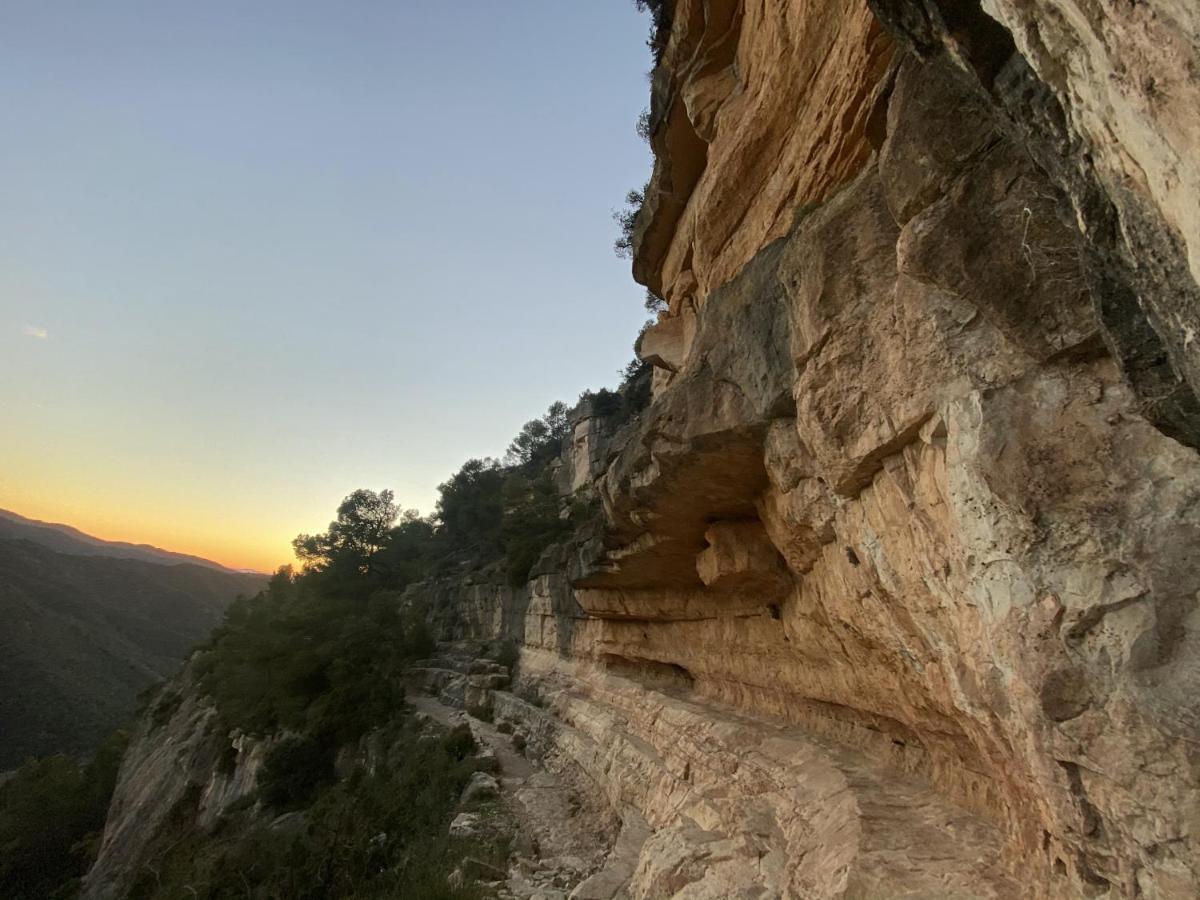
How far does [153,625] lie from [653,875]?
3340 inches

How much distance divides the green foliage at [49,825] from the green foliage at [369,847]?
15.0 m

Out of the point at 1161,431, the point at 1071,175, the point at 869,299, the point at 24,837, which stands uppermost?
the point at 869,299

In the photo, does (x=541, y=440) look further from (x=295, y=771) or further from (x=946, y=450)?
(x=946, y=450)

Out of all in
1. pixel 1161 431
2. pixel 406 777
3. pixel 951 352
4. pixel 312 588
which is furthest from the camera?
pixel 312 588

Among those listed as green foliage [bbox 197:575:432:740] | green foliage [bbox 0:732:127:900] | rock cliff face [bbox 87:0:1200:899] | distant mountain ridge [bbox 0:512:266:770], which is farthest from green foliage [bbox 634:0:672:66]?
distant mountain ridge [bbox 0:512:266:770]

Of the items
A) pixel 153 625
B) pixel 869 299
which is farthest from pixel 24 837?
pixel 153 625

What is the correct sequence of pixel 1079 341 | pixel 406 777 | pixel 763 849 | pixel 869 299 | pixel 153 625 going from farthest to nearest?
pixel 153 625, pixel 406 777, pixel 763 849, pixel 869 299, pixel 1079 341

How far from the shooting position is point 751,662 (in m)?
8.77

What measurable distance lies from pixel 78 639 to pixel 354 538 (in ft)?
129

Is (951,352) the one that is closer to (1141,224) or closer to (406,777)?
(1141,224)

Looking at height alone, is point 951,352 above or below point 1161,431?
above

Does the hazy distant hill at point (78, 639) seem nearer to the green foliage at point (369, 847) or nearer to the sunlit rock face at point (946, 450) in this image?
the green foliage at point (369, 847)

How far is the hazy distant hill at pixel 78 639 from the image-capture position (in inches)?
1662

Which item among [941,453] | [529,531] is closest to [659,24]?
[941,453]
